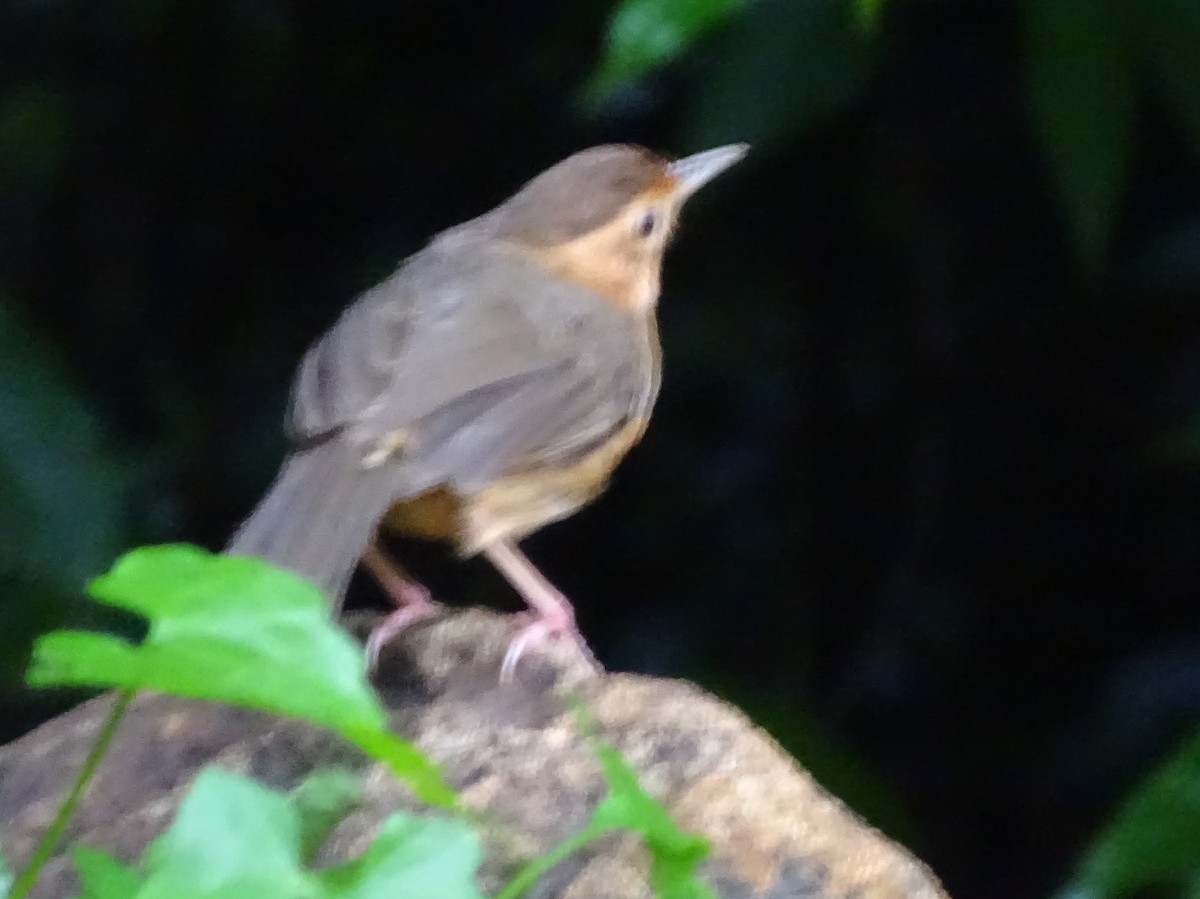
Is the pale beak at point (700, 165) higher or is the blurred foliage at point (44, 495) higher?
the blurred foliage at point (44, 495)

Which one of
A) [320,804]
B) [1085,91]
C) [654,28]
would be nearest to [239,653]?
[320,804]

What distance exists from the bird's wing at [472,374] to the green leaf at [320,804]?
705 mm

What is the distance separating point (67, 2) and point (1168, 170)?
2.57 m

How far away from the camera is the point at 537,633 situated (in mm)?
2455

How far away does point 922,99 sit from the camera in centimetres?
375

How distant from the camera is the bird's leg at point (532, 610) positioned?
8.02ft

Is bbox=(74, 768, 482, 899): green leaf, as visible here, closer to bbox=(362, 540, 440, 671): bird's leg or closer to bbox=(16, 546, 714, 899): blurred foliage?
bbox=(16, 546, 714, 899): blurred foliage

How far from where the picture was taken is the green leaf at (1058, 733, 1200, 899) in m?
Result: 2.43

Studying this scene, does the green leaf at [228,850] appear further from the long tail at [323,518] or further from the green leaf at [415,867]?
the long tail at [323,518]

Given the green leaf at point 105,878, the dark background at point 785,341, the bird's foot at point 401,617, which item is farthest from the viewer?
the dark background at point 785,341

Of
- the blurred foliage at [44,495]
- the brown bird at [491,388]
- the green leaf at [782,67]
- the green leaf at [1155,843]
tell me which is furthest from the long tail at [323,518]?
the green leaf at [1155,843]

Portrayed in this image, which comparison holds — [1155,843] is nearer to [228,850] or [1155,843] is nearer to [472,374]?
[472,374]

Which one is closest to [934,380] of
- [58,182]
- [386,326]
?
[386,326]

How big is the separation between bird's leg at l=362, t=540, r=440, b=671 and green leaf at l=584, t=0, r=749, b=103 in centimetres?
92
